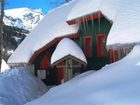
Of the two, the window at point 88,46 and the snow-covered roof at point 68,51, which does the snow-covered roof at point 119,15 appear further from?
the snow-covered roof at point 68,51

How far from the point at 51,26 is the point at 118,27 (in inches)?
393

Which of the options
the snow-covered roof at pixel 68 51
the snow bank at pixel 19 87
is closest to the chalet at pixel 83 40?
the snow-covered roof at pixel 68 51

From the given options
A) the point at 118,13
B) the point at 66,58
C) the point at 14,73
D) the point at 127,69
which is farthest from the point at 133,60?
the point at 14,73

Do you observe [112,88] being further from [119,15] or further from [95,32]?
[95,32]

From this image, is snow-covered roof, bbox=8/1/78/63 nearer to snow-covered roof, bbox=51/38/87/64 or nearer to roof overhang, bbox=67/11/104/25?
roof overhang, bbox=67/11/104/25

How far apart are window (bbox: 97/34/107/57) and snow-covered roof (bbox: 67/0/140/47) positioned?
1.32 metres

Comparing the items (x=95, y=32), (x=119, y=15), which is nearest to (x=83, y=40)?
(x=95, y=32)

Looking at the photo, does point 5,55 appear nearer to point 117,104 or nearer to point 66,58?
point 66,58

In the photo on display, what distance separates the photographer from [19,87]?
18.9 meters

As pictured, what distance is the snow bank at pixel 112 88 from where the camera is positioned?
365 inches

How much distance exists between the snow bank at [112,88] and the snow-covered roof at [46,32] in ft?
27.6

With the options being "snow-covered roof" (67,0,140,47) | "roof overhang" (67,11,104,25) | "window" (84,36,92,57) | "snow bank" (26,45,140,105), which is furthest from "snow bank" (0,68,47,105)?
"snow bank" (26,45,140,105)

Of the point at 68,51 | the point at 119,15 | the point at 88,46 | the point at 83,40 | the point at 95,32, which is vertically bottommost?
the point at 68,51

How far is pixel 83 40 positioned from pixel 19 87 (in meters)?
4.14
